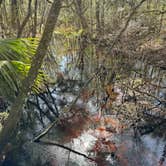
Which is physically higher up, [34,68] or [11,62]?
[11,62]

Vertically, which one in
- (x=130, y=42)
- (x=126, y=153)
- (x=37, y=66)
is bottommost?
(x=126, y=153)

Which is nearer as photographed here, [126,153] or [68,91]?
[126,153]

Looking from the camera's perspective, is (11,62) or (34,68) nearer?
(11,62)

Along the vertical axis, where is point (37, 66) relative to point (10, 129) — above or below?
above

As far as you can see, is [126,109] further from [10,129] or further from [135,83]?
[10,129]

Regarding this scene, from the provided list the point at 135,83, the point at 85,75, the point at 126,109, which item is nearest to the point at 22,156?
the point at 126,109

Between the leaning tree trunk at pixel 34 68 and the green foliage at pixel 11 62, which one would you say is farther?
the leaning tree trunk at pixel 34 68

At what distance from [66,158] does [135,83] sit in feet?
14.6

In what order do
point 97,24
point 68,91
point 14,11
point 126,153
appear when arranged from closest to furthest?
1. point 126,153
2. point 68,91
3. point 14,11
4. point 97,24

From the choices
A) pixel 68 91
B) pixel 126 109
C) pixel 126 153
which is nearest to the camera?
pixel 126 153

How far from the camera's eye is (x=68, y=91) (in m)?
9.91

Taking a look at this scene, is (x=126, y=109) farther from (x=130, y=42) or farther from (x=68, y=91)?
(x=130, y=42)

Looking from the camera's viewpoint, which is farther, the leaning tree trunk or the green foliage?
the leaning tree trunk

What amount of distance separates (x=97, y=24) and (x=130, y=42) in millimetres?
3012
